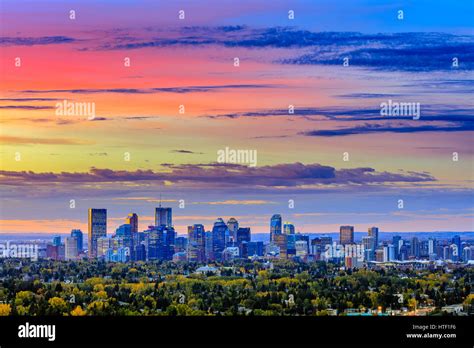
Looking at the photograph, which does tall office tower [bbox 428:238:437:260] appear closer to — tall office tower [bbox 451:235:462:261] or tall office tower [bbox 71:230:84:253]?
tall office tower [bbox 451:235:462:261]

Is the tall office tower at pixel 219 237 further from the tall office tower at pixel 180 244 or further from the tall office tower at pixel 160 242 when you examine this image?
the tall office tower at pixel 160 242

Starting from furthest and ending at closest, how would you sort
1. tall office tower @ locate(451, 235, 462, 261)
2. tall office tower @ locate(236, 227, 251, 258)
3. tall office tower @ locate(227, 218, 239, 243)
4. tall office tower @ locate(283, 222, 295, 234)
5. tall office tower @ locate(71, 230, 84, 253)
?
1. tall office tower @ locate(236, 227, 251, 258)
2. tall office tower @ locate(71, 230, 84, 253)
3. tall office tower @ locate(283, 222, 295, 234)
4. tall office tower @ locate(227, 218, 239, 243)
5. tall office tower @ locate(451, 235, 462, 261)

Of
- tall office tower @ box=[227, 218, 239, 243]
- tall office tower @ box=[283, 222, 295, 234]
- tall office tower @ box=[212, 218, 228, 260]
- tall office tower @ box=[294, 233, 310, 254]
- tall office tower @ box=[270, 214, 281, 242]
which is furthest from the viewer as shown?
tall office tower @ box=[270, 214, 281, 242]

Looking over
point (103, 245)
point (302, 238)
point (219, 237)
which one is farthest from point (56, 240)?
point (302, 238)

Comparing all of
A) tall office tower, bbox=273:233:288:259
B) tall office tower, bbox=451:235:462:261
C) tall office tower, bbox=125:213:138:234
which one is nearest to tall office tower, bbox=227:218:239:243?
tall office tower, bbox=273:233:288:259

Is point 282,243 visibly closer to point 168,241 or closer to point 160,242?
point 168,241

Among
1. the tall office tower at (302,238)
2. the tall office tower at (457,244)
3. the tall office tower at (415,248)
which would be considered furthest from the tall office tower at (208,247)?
the tall office tower at (457,244)
